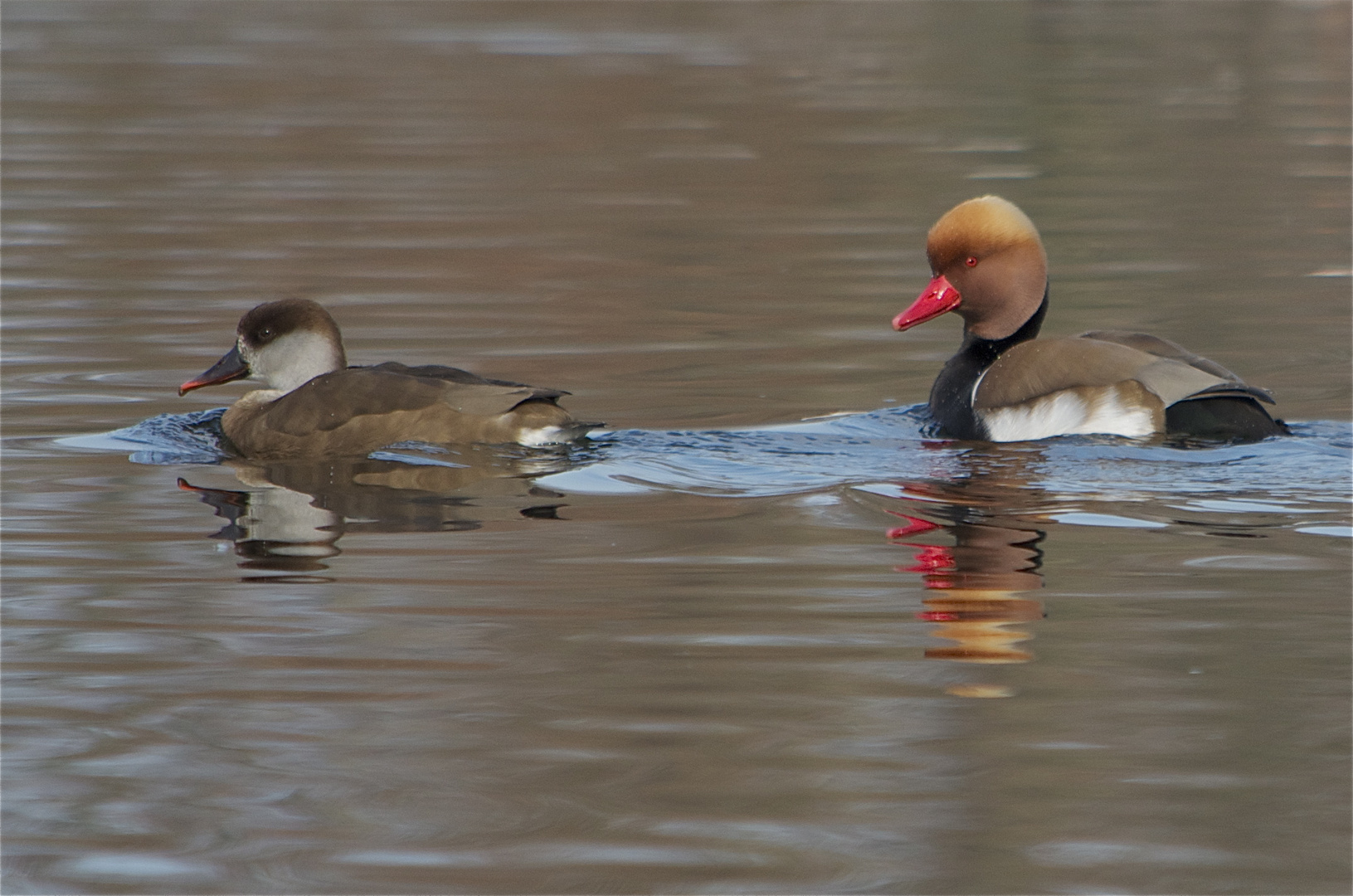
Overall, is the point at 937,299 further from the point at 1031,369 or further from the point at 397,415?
the point at 397,415

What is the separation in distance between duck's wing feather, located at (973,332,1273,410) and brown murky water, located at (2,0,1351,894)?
0.92ft

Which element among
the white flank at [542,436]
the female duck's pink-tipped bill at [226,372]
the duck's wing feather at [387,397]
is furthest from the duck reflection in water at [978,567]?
the female duck's pink-tipped bill at [226,372]

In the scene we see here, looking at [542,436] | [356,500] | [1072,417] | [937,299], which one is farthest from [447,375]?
[1072,417]

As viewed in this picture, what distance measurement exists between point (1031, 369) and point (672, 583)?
2.29 m

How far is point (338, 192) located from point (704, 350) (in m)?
6.66

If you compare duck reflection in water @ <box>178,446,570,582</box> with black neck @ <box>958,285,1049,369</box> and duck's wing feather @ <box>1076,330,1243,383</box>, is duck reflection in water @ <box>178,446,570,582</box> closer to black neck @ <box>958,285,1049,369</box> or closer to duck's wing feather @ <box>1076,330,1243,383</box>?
black neck @ <box>958,285,1049,369</box>

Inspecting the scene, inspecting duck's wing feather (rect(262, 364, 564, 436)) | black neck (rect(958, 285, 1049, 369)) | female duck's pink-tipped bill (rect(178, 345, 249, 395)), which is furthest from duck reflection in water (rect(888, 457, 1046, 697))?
female duck's pink-tipped bill (rect(178, 345, 249, 395))

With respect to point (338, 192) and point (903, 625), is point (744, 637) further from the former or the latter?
point (338, 192)

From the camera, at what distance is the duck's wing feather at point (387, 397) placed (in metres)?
7.22

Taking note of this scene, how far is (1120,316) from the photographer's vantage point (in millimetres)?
10352

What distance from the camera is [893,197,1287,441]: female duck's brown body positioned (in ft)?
23.3

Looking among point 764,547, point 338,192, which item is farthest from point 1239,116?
point 764,547

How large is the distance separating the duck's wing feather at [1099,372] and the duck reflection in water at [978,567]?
1.65 ft

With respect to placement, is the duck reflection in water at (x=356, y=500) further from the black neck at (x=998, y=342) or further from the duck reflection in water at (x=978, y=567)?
the black neck at (x=998, y=342)
